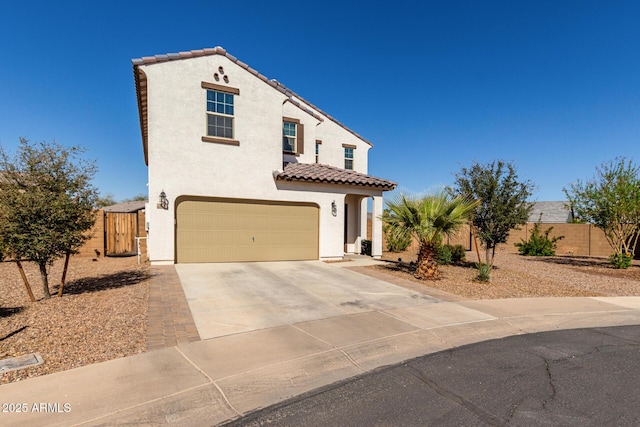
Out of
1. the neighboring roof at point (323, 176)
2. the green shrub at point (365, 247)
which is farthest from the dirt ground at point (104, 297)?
the neighboring roof at point (323, 176)

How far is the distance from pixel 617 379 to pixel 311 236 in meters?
11.2

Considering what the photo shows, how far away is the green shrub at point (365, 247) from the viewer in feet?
56.7

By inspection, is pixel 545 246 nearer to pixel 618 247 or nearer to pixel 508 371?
pixel 618 247

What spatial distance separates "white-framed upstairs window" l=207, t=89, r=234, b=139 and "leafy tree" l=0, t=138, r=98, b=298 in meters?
6.08

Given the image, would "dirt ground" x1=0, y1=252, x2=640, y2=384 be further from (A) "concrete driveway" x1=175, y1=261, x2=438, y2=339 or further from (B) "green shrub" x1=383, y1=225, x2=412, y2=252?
(B) "green shrub" x1=383, y1=225, x2=412, y2=252

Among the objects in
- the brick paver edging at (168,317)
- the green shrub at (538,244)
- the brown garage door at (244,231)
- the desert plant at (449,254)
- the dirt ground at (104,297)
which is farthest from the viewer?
the green shrub at (538,244)

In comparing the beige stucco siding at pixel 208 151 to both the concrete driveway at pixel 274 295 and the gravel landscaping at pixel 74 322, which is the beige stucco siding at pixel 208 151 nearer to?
the concrete driveway at pixel 274 295

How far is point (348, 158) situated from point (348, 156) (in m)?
0.12

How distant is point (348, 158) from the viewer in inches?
776

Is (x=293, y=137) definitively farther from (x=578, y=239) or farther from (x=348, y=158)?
(x=578, y=239)

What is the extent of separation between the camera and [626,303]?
28.8 ft

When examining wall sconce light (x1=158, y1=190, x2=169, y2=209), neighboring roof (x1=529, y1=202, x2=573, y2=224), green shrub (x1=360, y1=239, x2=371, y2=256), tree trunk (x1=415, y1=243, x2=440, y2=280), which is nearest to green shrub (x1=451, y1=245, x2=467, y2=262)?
green shrub (x1=360, y1=239, x2=371, y2=256)

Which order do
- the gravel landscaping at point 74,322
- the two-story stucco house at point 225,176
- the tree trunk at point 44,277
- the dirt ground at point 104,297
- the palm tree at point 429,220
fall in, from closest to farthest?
1. the gravel landscaping at point 74,322
2. the dirt ground at point 104,297
3. the tree trunk at point 44,277
4. the palm tree at point 429,220
5. the two-story stucco house at point 225,176

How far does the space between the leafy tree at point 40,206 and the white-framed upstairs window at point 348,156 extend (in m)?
14.1
